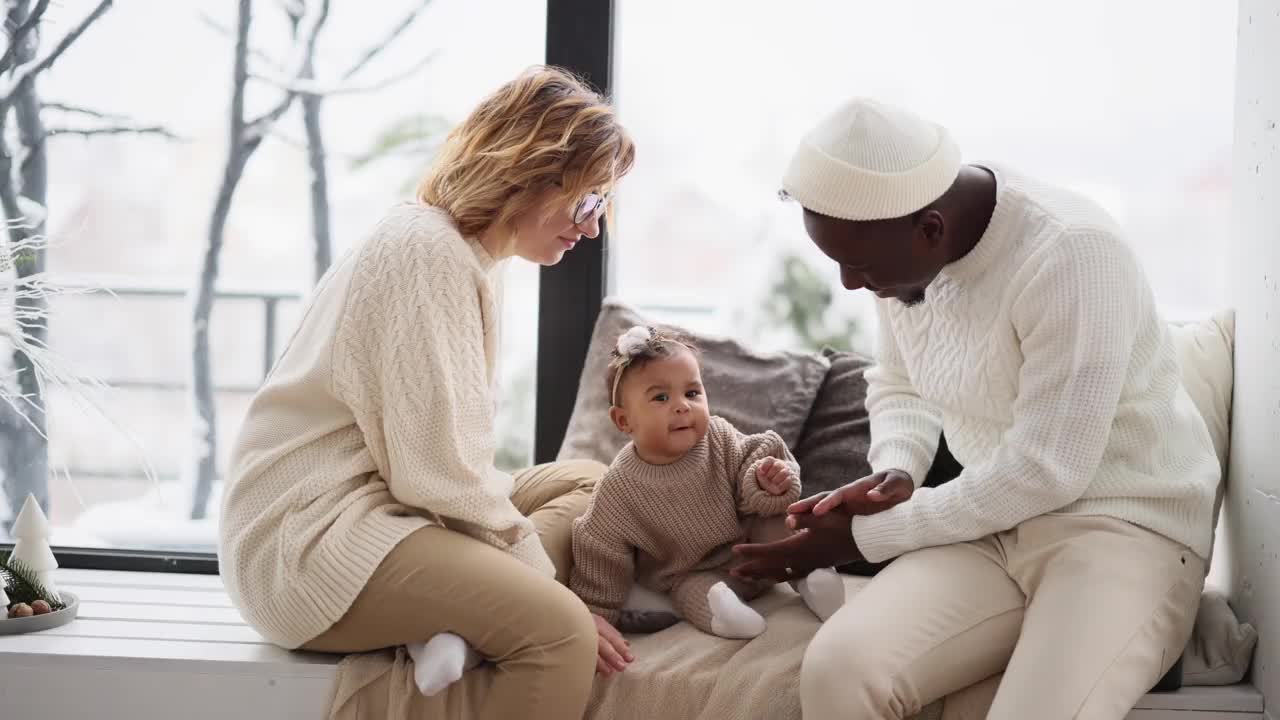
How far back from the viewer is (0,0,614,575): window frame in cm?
261

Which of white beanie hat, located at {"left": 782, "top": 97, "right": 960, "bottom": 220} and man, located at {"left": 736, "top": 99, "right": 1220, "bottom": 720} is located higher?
white beanie hat, located at {"left": 782, "top": 97, "right": 960, "bottom": 220}

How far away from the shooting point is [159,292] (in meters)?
2.82

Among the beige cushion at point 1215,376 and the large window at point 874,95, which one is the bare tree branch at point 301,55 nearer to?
the large window at point 874,95

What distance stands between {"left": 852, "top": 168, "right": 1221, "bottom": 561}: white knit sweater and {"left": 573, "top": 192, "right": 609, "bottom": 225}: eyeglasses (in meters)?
0.56

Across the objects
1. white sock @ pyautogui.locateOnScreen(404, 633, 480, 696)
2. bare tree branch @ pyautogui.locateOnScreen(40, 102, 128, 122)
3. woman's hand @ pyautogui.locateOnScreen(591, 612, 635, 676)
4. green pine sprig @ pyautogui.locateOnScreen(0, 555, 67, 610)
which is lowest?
green pine sprig @ pyautogui.locateOnScreen(0, 555, 67, 610)

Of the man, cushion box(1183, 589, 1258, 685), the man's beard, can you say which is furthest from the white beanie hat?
cushion box(1183, 589, 1258, 685)

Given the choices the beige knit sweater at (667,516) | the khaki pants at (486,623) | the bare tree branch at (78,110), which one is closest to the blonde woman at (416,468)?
the khaki pants at (486,623)

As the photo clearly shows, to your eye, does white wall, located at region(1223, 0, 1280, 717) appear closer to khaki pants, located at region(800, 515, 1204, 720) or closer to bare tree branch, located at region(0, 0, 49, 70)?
khaki pants, located at region(800, 515, 1204, 720)

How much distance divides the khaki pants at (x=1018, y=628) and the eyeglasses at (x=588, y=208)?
2.46 ft

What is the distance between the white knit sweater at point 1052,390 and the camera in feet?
5.40

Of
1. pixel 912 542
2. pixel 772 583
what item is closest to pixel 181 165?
pixel 772 583

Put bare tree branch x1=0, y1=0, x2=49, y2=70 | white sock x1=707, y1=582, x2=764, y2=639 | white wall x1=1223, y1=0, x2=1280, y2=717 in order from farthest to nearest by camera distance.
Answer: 1. bare tree branch x1=0, y1=0, x2=49, y2=70
2. white sock x1=707, y1=582, x2=764, y2=639
3. white wall x1=1223, y1=0, x2=1280, y2=717

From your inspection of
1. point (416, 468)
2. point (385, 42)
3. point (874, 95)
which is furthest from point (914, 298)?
point (385, 42)

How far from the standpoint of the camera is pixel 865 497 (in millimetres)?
1830
